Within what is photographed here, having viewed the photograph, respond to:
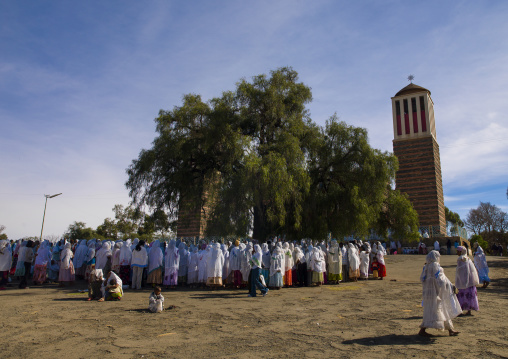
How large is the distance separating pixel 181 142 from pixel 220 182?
8.99ft

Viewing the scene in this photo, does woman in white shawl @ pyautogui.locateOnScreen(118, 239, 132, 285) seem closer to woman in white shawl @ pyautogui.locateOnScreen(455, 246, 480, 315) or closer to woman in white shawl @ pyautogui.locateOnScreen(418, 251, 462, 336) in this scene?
woman in white shawl @ pyautogui.locateOnScreen(418, 251, 462, 336)

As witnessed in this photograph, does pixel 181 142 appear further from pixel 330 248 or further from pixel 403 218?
pixel 403 218

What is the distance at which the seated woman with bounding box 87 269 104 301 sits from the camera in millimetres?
9766

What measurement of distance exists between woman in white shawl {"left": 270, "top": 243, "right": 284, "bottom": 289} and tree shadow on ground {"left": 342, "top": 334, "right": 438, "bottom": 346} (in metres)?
5.68

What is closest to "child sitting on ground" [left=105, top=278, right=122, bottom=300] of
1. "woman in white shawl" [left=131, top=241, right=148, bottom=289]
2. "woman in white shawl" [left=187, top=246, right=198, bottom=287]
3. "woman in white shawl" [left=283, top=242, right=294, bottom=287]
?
"woman in white shawl" [left=131, top=241, right=148, bottom=289]

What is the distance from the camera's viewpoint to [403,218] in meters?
19.2

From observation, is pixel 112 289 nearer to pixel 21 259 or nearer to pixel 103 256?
pixel 103 256

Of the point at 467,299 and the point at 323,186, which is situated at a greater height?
the point at 323,186

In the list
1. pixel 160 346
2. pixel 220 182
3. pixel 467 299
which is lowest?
pixel 160 346

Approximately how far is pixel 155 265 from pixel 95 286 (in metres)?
2.89

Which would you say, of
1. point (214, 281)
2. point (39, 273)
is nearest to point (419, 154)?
point (214, 281)

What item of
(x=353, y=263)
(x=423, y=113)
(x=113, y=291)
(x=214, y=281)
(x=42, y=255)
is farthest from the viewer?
(x=423, y=113)

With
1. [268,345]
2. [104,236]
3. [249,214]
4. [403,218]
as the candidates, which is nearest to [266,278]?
[249,214]

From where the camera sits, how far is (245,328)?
21.6 ft
